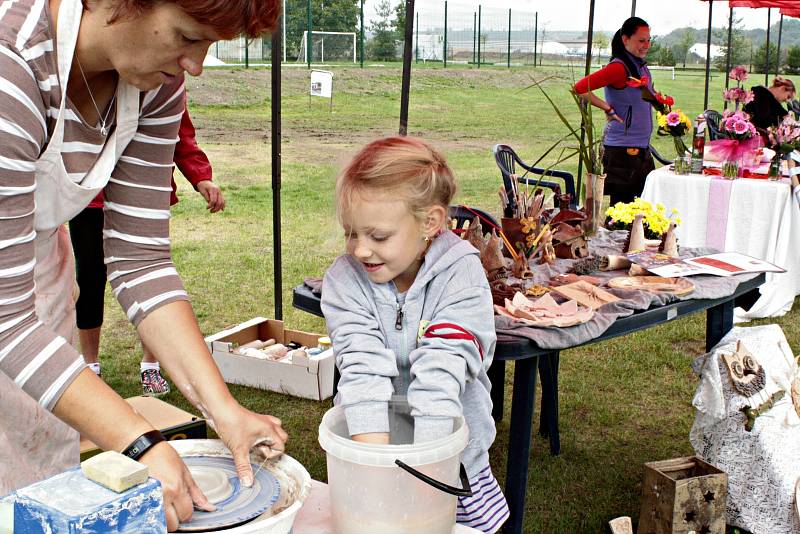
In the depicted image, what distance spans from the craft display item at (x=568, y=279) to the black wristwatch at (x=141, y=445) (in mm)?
1574

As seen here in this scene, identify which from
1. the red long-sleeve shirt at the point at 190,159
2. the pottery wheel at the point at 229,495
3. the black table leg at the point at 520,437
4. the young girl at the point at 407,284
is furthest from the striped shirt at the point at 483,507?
the red long-sleeve shirt at the point at 190,159

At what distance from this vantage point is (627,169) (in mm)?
5914

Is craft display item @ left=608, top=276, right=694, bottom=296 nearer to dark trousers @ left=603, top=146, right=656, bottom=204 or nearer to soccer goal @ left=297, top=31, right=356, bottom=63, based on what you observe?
dark trousers @ left=603, top=146, right=656, bottom=204

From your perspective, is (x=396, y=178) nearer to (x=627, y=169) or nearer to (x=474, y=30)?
(x=627, y=169)

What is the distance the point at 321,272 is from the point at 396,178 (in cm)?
459

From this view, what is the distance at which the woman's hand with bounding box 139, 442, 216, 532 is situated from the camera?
110cm

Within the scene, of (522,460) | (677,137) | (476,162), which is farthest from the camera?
(476,162)

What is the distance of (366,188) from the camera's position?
174 cm

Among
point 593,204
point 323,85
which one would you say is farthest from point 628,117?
point 593,204

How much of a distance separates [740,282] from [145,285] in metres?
1.84

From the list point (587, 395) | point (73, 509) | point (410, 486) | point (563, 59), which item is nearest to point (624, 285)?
point (410, 486)

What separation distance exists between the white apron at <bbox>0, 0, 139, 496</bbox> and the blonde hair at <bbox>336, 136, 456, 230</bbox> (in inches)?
18.1

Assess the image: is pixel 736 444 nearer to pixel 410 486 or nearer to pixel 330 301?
pixel 330 301

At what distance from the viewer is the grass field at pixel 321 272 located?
126 inches
